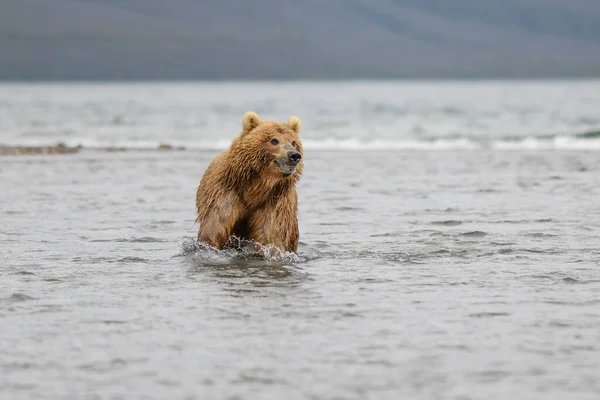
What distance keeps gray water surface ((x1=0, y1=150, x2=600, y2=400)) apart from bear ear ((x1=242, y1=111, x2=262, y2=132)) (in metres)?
1.26

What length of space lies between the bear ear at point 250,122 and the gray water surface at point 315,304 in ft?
4.13

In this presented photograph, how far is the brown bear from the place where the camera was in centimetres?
938

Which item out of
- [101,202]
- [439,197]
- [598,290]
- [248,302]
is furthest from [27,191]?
[598,290]

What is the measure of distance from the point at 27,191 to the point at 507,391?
41.7ft

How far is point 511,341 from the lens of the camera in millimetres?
6297

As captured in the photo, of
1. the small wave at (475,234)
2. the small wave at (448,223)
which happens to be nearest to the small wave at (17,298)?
the small wave at (475,234)

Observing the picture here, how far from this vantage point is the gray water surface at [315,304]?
18.1 feet

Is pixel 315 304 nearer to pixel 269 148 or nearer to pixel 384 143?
pixel 269 148

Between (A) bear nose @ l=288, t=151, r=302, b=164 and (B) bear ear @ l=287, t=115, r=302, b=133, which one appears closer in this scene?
(A) bear nose @ l=288, t=151, r=302, b=164

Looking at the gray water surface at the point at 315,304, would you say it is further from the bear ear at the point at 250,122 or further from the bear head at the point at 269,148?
the bear ear at the point at 250,122

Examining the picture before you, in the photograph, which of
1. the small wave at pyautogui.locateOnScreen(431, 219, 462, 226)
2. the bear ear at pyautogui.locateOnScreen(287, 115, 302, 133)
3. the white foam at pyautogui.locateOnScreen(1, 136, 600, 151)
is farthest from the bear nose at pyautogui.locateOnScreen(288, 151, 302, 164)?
the white foam at pyautogui.locateOnScreen(1, 136, 600, 151)

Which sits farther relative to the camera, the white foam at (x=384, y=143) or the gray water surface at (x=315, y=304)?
the white foam at (x=384, y=143)

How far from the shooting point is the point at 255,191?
9.50 m

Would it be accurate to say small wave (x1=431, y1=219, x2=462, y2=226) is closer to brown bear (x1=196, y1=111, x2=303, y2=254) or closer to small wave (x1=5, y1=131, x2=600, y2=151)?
brown bear (x1=196, y1=111, x2=303, y2=254)
